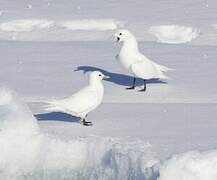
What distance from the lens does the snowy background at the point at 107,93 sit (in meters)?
6.42

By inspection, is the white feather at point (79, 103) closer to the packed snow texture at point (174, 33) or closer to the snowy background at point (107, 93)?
the snowy background at point (107, 93)

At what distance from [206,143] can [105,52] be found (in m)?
4.26

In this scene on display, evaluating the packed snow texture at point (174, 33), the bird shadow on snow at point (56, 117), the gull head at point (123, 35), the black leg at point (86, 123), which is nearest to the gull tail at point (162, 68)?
the gull head at point (123, 35)

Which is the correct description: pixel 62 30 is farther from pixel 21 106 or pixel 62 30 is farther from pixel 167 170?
pixel 167 170

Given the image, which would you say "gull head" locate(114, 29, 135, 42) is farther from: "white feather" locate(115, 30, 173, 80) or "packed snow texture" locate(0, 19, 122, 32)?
"packed snow texture" locate(0, 19, 122, 32)

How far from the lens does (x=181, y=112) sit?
7.86 meters

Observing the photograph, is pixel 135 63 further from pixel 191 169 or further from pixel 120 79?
pixel 191 169

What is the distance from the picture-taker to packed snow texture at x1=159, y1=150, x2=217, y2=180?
5688mm

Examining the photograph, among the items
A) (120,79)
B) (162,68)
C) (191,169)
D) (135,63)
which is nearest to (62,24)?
(120,79)

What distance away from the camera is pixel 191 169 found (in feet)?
18.7

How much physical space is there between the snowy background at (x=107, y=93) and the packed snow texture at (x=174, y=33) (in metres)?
0.02

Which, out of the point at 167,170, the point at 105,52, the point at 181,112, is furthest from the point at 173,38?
the point at 167,170

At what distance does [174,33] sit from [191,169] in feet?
21.2

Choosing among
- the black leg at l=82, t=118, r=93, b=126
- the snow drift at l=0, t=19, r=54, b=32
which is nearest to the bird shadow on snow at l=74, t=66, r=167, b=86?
the black leg at l=82, t=118, r=93, b=126
